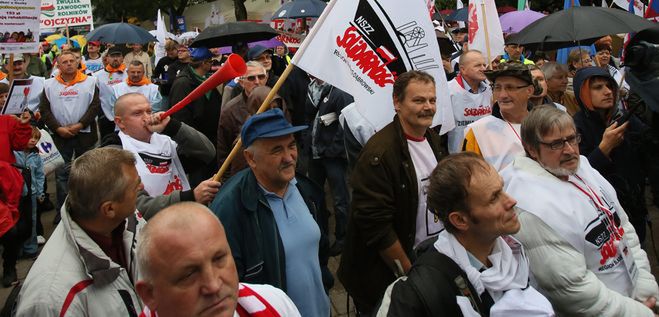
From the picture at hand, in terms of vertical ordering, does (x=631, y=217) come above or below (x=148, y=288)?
below

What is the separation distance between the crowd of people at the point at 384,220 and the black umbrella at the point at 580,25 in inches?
46.3

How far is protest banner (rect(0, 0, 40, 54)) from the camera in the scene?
683 centimetres

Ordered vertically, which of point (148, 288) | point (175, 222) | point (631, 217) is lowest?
point (631, 217)

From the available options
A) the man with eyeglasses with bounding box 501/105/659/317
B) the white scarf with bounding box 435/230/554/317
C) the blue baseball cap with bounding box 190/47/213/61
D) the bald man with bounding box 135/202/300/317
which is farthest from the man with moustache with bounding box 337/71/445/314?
the blue baseball cap with bounding box 190/47/213/61

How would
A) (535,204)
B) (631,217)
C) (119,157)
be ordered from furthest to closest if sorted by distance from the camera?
(631,217), (535,204), (119,157)

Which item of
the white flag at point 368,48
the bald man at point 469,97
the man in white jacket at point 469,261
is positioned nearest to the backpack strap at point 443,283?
the man in white jacket at point 469,261

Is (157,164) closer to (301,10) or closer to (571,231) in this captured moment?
(571,231)

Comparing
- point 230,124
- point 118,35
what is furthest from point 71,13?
point 230,124

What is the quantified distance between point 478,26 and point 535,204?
10.7ft

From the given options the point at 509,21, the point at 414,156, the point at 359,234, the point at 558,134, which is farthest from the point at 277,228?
the point at 509,21

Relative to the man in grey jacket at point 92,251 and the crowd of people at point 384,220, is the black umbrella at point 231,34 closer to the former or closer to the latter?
the crowd of people at point 384,220

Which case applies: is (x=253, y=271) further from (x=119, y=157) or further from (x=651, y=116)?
(x=651, y=116)

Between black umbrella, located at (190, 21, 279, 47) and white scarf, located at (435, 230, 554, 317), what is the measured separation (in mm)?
6385

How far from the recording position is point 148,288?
6.23 feet
